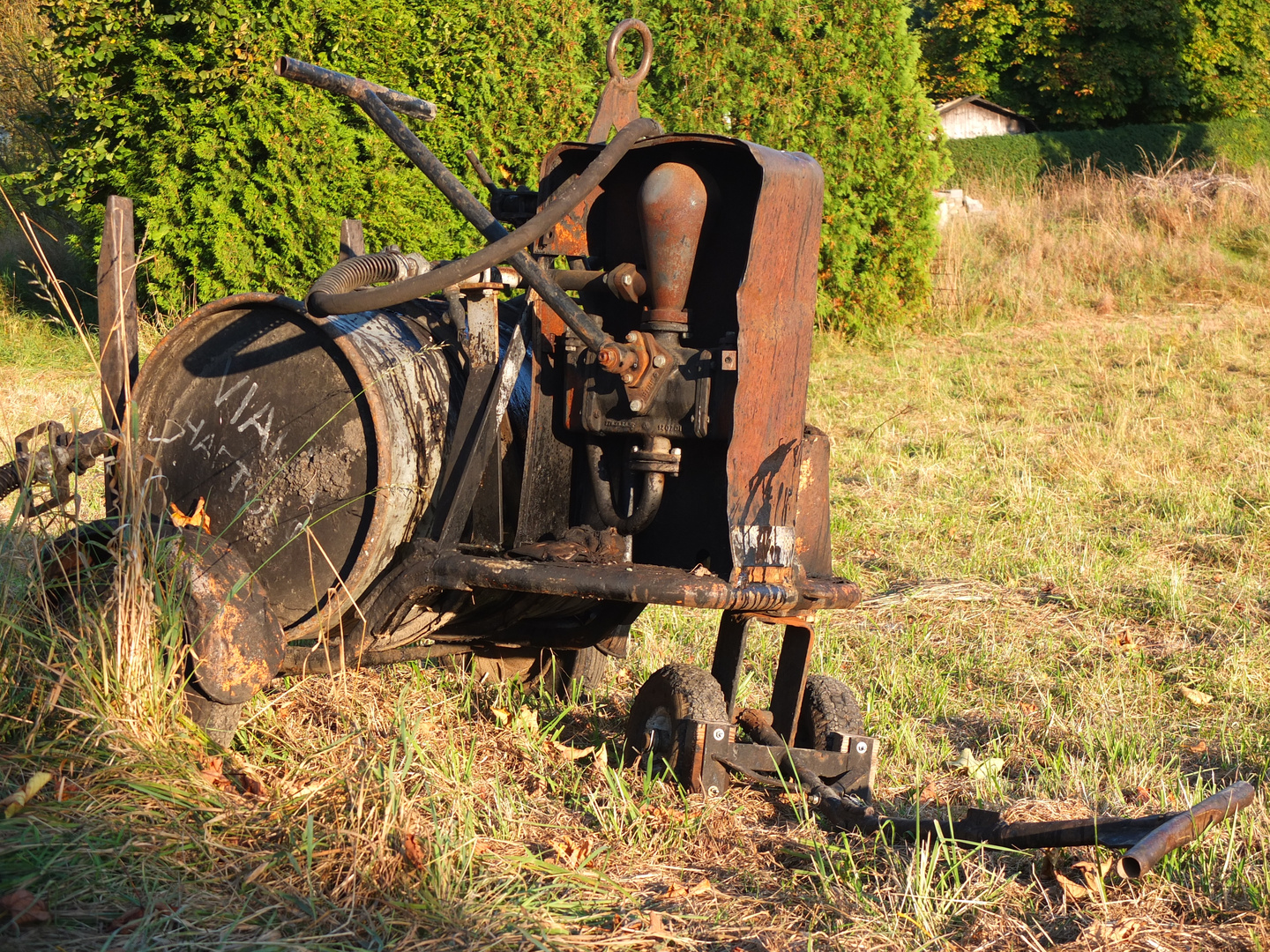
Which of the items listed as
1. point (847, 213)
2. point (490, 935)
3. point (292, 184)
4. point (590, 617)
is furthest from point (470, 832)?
point (847, 213)

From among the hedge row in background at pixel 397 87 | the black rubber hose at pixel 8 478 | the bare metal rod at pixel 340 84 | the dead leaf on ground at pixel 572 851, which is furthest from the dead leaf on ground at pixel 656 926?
the hedge row in background at pixel 397 87

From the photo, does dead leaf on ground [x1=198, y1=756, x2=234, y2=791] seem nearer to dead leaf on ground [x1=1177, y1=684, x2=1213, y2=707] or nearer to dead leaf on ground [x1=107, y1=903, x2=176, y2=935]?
dead leaf on ground [x1=107, y1=903, x2=176, y2=935]

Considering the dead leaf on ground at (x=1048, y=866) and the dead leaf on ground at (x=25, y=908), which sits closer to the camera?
the dead leaf on ground at (x=25, y=908)

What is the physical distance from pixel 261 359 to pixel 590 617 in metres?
1.22

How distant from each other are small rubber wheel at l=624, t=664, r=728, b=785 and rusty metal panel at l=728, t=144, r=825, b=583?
0.42m

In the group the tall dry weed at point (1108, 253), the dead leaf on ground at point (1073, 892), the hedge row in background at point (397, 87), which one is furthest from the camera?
the tall dry weed at point (1108, 253)

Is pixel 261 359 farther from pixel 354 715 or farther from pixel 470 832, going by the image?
pixel 470 832

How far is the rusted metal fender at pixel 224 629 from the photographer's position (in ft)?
9.18

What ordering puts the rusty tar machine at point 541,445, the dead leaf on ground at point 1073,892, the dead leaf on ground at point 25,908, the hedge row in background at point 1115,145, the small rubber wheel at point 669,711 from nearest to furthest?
the dead leaf on ground at point 25,908 → the dead leaf on ground at point 1073,892 → the rusty tar machine at point 541,445 → the small rubber wheel at point 669,711 → the hedge row in background at point 1115,145

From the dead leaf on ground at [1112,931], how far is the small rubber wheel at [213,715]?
2.00m

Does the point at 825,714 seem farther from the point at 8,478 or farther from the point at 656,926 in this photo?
the point at 8,478

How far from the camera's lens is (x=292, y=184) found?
29.0ft

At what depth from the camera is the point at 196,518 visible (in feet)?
10.3

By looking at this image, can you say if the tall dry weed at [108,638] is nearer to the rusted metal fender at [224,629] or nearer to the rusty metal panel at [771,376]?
the rusted metal fender at [224,629]
